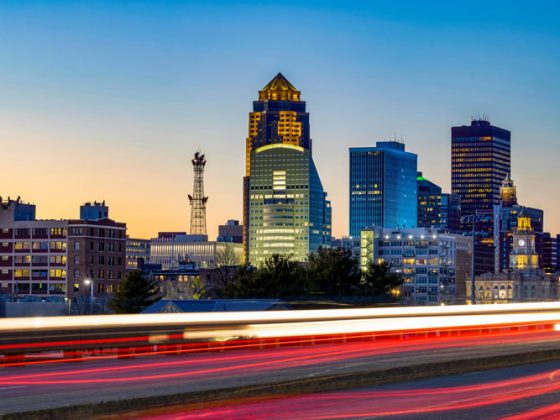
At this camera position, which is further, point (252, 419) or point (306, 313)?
point (306, 313)

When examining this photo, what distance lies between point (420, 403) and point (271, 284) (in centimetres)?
7363

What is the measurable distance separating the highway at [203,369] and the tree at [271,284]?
57.3m

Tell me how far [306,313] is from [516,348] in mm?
17325

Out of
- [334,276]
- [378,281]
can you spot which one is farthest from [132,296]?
[378,281]

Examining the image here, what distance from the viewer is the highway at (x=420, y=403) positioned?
18797 millimetres

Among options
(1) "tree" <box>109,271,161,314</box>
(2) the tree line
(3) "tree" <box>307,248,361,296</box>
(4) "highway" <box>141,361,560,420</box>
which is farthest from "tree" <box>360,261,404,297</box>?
(4) "highway" <box>141,361,560,420</box>

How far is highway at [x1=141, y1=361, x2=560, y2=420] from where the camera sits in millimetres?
18797

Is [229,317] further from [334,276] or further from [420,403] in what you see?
[334,276]

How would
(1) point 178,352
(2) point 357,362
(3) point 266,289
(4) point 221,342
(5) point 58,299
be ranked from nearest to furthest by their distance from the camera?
(2) point 357,362 → (1) point 178,352 → (4) point 221,342 → (3) point 266,289 → (5) point 58,299

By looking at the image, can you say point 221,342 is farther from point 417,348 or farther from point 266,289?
point 266,289

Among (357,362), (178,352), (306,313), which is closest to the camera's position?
(357,362)

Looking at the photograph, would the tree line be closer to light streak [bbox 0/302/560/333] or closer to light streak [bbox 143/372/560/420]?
light streak [bbox 0/302/560/333]

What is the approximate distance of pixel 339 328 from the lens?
37219 millimetres

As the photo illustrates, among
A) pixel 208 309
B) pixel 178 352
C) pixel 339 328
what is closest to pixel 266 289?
pixel 208 309
